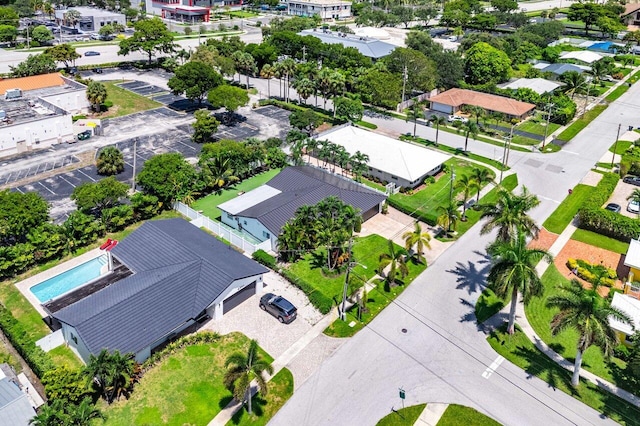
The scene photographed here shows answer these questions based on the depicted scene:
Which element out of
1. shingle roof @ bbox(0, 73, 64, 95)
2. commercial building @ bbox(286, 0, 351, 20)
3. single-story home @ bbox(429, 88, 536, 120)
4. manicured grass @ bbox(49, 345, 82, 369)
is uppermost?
commercial building @ bbox(286, 0, 351, 20)

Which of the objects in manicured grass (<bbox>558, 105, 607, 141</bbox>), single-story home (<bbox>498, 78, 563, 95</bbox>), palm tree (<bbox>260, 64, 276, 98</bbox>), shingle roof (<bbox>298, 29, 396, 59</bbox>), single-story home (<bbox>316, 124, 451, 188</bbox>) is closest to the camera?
single-story home (<bbox>316, 124, 451, 188</bbox>)

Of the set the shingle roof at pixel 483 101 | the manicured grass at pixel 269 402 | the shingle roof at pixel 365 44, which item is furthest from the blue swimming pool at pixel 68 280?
the shingle roof at pixel 365 44

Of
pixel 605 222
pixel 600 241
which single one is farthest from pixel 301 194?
pixel 605 222

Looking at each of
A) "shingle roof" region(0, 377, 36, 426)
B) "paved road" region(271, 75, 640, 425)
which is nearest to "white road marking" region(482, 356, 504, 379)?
"paved road" region(271, 75, 640, 425)

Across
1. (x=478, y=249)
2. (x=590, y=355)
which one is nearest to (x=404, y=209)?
(x=478, y=249)

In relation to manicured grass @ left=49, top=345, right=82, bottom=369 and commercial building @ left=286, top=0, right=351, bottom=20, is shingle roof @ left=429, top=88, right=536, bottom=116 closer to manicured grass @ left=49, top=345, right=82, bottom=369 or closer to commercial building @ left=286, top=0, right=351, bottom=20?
manicured grass @ left=49, top=345, right=82, bottom=369

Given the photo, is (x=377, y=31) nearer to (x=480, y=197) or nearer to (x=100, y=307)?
(x=480, y=197)

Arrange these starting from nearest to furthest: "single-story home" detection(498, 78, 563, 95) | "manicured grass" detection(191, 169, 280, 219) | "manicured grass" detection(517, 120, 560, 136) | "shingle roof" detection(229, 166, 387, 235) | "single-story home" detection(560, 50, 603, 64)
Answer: "shingle roof" detection(229, 166, 387, 235), "manicured grass" detection(191, 169, 280, 219), "manicured grass" detection(517, 120, 560, 136), "single-story home" detection(498, 78, 563, 95), "single-story home" detection(560, 50, 603, 64)
